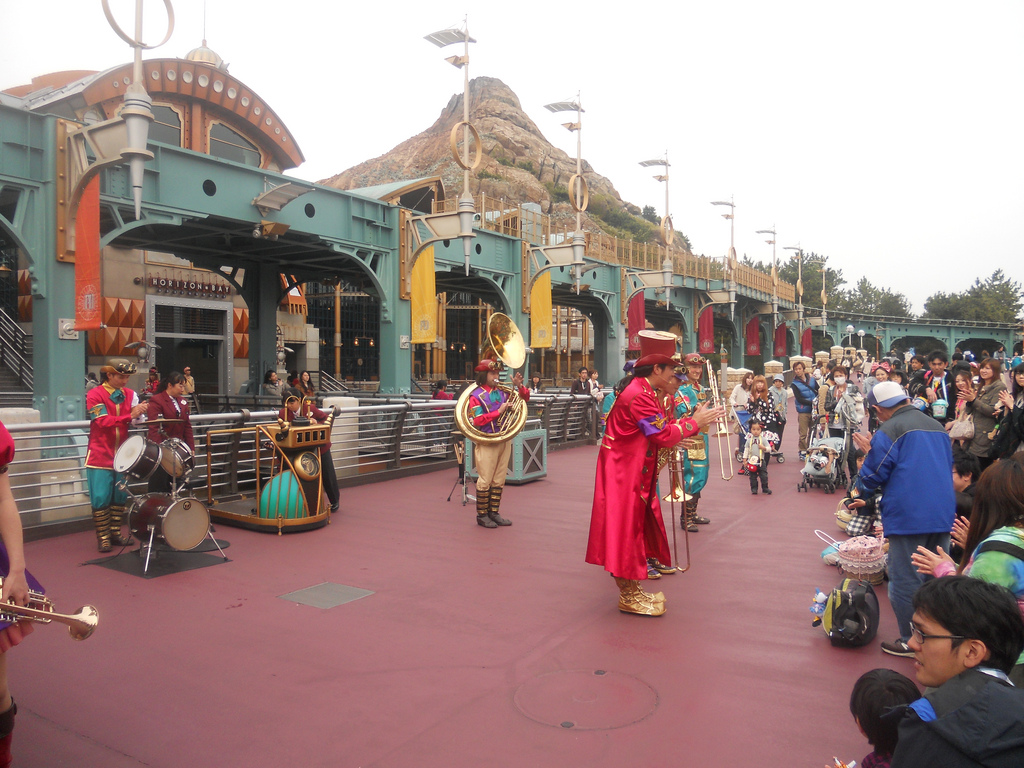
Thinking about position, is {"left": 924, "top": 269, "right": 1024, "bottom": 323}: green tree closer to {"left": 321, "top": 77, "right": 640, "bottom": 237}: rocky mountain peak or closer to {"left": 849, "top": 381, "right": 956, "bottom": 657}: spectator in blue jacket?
{"left": 321, "top": 77, "right": 640, "bottom": 237}: rocky mountain peak

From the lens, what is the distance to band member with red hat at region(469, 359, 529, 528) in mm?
8164

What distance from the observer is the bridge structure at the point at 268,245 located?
10867 mm

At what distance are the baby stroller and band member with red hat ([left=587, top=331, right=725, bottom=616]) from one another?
19.8 feet

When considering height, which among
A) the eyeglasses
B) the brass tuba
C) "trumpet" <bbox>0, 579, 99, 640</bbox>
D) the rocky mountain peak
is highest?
the rocky mountain peak

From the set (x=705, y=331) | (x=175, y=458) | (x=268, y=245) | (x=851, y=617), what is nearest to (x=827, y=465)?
(x=851, y=617)

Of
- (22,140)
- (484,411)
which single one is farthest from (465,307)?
(484,411)

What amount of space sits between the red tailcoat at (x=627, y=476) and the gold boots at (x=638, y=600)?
18 cm

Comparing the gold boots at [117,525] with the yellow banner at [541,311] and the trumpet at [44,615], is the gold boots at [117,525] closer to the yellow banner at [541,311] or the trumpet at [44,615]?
the trumpet at [44,615]

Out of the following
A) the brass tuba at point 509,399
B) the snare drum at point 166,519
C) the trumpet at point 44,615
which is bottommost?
the snare drum at point 166,519

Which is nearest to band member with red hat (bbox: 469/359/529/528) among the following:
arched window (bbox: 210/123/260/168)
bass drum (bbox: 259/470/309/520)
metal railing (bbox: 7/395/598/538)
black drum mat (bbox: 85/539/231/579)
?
bass drum (bbox: 259/470/309/520)

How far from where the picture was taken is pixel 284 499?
7863mm

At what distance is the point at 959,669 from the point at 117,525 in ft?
23.7

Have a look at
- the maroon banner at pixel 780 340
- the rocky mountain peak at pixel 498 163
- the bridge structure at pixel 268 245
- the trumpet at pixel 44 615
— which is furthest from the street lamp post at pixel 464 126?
the rocky mountain peak at pixel 498 163

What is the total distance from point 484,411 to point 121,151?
21.0ft
